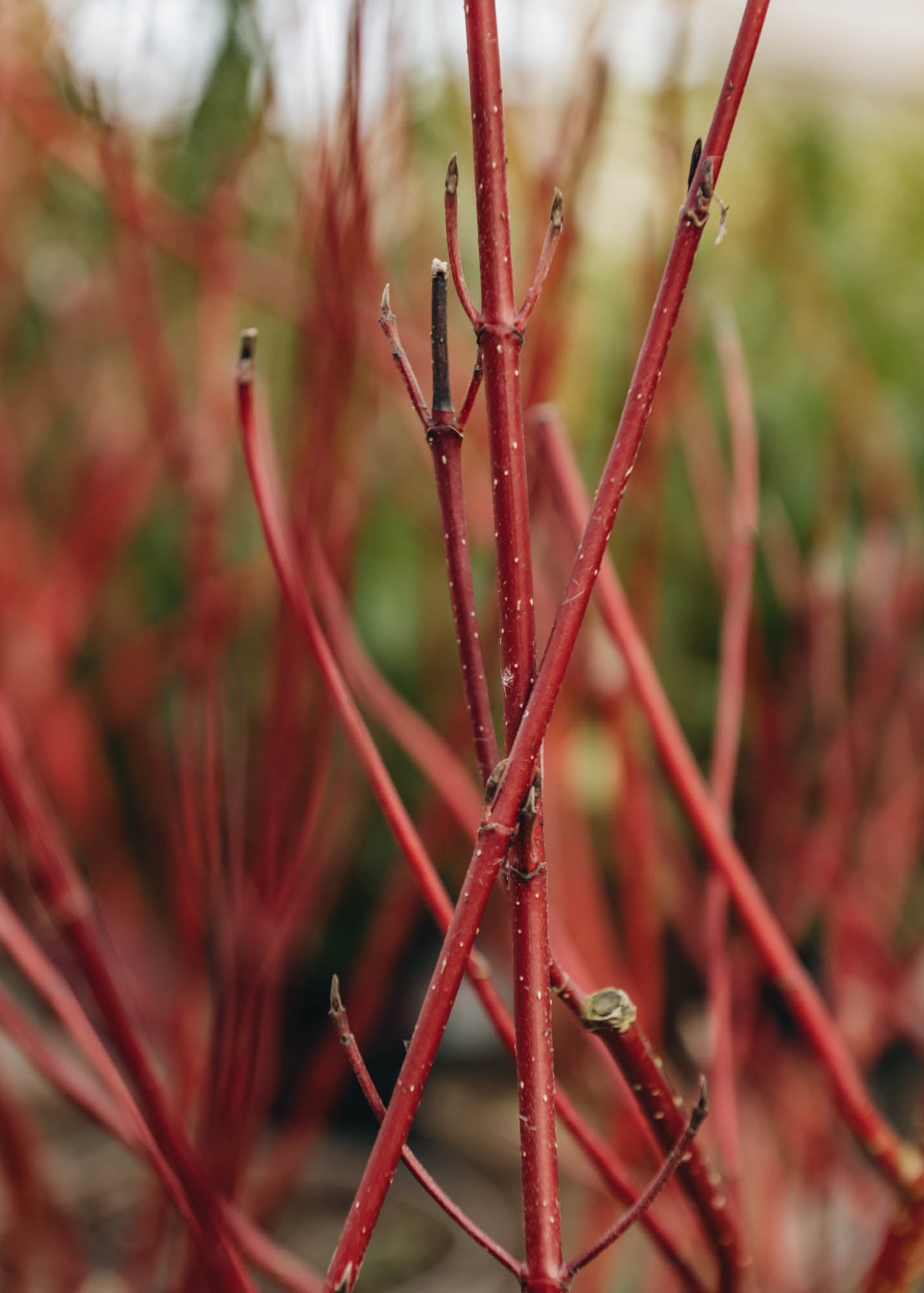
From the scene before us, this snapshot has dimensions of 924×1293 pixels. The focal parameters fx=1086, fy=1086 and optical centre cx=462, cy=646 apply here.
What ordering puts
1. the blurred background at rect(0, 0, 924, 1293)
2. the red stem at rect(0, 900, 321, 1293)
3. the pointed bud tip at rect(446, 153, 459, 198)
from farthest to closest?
the blurred background at rect(0, 0, 924, 1293) → the red stem at rect(0, 900, 321, 1293) → the pointed bud tip at rect(446, 153, 459, 198)

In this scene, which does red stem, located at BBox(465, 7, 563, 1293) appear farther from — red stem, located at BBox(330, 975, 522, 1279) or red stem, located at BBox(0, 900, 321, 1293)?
red stem, located at BBox(0, 900, 321, 1293)

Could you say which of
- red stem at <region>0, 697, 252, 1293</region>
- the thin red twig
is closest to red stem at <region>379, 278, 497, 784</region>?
the thin red twig

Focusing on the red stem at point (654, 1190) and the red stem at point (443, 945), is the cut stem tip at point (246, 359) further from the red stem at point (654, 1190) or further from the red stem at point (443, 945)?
the red stem at point (654, 1190)

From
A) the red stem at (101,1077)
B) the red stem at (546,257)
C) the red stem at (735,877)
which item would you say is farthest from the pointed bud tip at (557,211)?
the red stem at (101,1077)

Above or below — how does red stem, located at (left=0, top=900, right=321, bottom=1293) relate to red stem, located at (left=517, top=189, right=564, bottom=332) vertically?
below

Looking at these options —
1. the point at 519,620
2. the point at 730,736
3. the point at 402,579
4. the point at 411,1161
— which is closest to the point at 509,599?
the point at 519,620

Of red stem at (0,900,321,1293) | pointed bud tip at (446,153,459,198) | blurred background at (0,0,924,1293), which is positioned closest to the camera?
pointed bud tip at (446,153,459,198)
